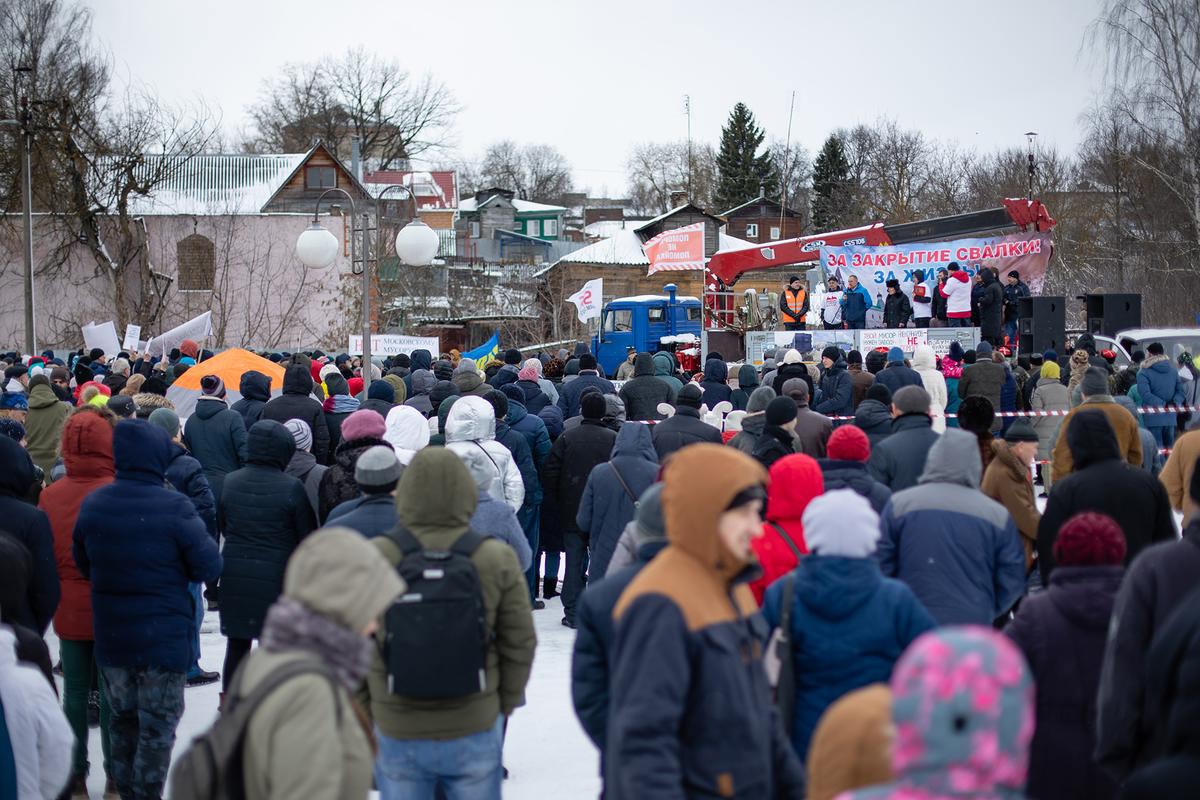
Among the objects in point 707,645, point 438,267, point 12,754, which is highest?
point 438,267

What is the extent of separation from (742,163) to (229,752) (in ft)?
274

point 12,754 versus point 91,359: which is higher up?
point 91,359

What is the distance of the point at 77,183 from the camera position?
40.1 m

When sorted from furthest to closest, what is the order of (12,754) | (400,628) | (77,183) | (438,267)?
1. (438,267)
2. (77,183)
3. (400,628)
4. (12,754)

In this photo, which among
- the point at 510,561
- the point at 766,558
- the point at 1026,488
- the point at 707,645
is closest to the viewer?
the point at 707,645

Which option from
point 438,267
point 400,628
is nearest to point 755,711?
point 400,628

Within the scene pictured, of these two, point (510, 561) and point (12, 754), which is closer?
point (12, 754)

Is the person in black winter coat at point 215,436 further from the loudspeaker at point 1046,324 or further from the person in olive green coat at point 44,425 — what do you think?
the loudspeaker at point 1046,324

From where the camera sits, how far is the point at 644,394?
1237 centimetres

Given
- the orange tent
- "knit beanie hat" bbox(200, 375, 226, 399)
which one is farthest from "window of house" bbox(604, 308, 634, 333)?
"knit beanie hat" bbox(200, 375, 226, 399)

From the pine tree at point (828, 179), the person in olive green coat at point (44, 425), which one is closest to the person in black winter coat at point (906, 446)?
the person in olive green coat at point (44, 425)

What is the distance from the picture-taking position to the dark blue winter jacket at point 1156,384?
14.5 meters

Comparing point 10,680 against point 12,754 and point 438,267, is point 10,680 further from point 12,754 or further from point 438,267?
point 438,267

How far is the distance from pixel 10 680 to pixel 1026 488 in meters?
5.57
